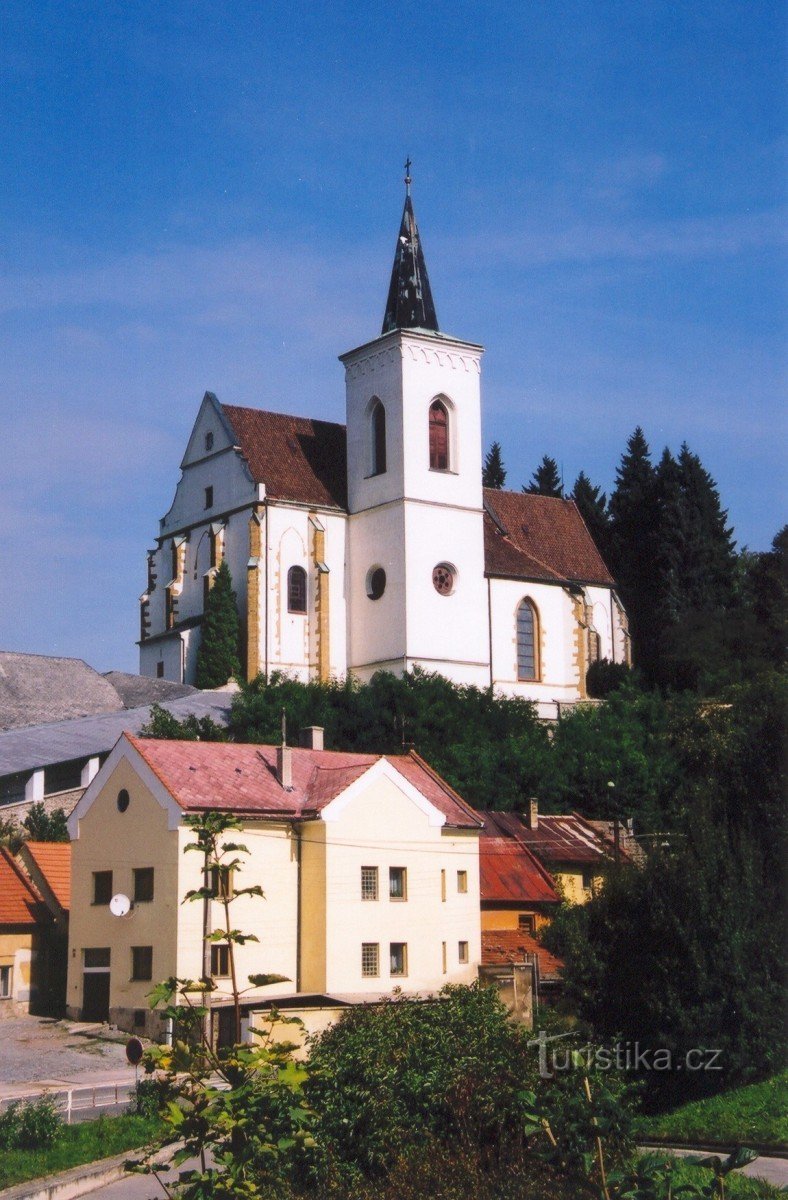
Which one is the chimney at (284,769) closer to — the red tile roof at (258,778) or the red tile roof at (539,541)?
the red tile roof at (258,778)

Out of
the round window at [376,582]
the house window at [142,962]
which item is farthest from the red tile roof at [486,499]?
the house window at [142,962]

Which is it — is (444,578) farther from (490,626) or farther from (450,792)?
(450,792)

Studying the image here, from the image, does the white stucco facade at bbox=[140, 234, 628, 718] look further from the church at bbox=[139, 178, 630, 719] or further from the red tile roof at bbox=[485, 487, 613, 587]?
the red tile roof at bbox=[485, 487, 613, 587]

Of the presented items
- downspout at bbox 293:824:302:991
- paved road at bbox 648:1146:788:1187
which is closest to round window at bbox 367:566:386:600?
downspout at bbox 293:824:302:991

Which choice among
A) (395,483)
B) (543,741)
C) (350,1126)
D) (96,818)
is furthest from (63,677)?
(350,1126)

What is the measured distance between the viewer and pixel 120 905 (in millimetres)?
36625

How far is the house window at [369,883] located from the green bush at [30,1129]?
612 inches

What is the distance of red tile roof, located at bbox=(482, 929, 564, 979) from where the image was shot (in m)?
39.1

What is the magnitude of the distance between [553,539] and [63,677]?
22725 millimetres

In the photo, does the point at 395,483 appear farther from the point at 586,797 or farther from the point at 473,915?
the point at 473,915

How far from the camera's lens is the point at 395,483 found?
63531mm

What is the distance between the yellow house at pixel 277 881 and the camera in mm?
36219

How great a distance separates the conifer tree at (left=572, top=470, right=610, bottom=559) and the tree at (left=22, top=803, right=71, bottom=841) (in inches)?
1693

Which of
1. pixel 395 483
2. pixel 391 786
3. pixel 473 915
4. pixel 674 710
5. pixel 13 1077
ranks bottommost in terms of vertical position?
pixel 13 1077
